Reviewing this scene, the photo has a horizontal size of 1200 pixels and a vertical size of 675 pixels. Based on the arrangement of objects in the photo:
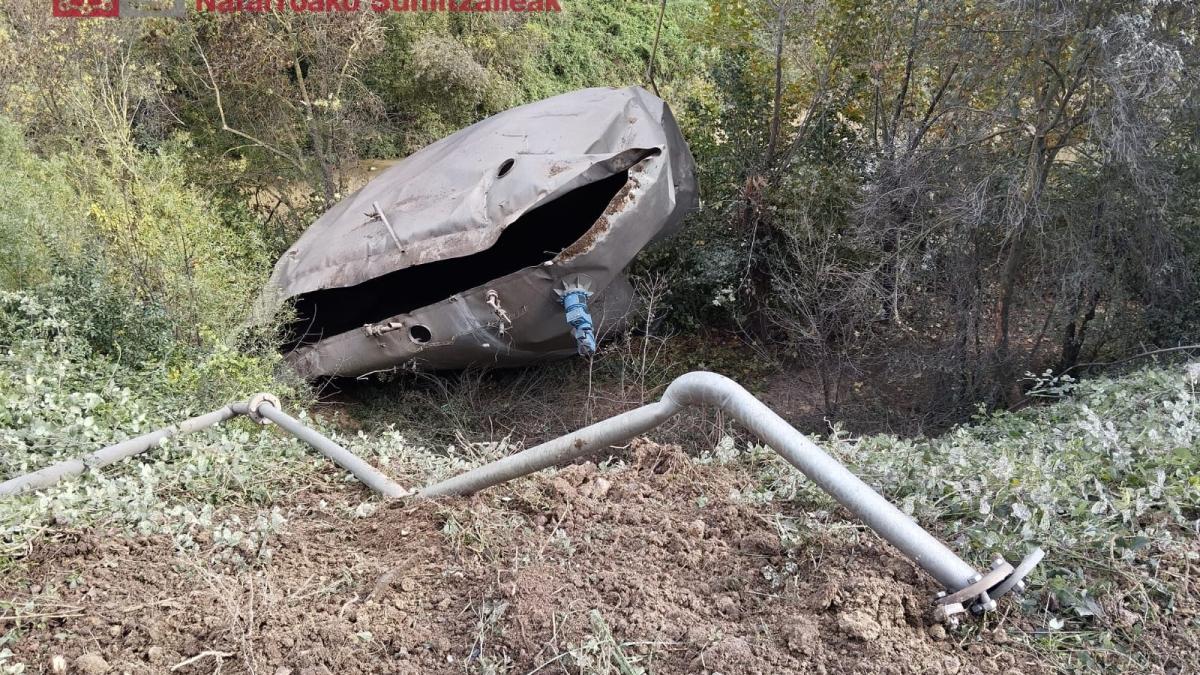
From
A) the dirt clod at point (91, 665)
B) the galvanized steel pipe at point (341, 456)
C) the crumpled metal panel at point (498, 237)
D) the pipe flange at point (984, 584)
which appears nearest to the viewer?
the pipe flange at point (984, 584)

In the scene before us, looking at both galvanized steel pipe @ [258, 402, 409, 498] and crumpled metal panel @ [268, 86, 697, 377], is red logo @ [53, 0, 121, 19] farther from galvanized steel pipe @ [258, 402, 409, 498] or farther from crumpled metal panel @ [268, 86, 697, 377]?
galvanized steel pipe @ [258, 402, 409, 498]

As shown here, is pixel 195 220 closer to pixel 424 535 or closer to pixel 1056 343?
pixel 424 535

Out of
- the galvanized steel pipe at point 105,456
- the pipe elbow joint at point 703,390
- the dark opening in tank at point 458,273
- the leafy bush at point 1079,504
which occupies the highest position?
the pipe elbow joint at point 703,390

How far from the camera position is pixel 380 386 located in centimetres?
837

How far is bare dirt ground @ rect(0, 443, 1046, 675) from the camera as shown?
77.7 inches

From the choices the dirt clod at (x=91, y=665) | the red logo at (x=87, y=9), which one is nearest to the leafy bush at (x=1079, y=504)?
the dirt clod at (x=91, y=665)

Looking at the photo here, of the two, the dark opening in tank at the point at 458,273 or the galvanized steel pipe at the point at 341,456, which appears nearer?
the galvanized steel pipe at the point at 341,456

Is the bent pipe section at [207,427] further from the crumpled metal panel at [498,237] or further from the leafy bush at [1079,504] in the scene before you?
the crumpled metal panel at [498,237]

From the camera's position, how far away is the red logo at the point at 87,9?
905 centimetres

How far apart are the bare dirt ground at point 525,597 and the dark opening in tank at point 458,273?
18.7 ft

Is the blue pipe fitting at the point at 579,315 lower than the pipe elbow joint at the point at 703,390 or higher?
lower

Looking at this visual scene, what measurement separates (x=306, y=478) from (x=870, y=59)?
7.30 metres

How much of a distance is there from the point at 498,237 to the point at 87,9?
20.8 ft

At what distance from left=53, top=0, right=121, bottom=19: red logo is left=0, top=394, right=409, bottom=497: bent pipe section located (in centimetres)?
756
